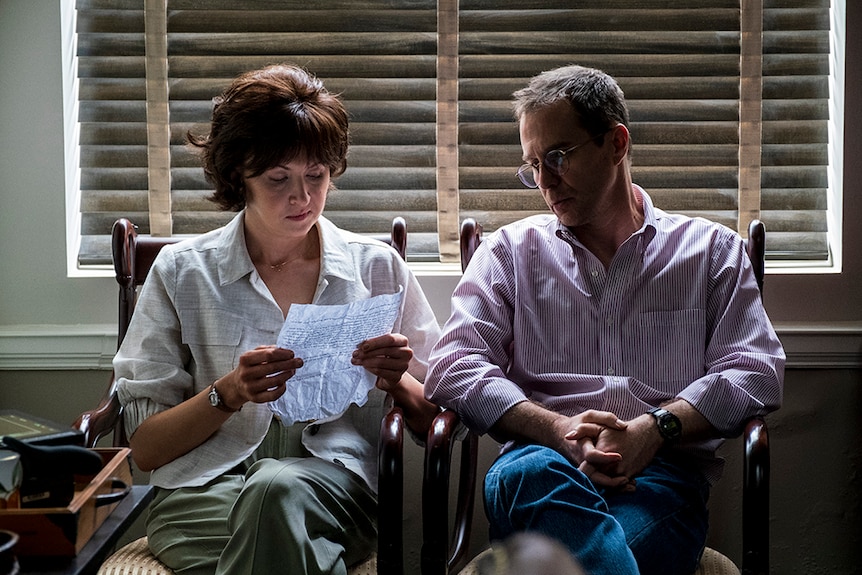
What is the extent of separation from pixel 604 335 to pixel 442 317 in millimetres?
629

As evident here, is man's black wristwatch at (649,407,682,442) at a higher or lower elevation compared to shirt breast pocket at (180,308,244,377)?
lower

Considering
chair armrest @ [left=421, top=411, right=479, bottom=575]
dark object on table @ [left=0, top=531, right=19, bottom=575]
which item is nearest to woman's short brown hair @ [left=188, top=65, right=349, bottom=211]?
chair armrest @ [left=421, top=411, right=479, bottom=575]

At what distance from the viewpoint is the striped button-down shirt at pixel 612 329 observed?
191 cm

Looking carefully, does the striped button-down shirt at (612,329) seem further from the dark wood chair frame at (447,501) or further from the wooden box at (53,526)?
the wooden box at (53,526)

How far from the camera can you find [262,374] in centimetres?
170

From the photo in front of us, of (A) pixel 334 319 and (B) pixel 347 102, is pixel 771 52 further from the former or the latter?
(A) pixel 334 319

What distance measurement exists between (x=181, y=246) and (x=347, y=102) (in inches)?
28.5

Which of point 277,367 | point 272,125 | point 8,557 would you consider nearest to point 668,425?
point 277,367

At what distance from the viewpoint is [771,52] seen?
252cm

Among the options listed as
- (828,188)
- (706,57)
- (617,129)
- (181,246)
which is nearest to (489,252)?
(617,129)

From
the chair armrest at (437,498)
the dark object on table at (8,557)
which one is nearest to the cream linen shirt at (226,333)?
the chair armrest at (437,498)

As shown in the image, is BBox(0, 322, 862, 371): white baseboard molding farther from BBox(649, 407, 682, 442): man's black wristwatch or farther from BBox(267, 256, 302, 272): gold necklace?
BBox(649, 407, 682, 442): man's black wristwatch

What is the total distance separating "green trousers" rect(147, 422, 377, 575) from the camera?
63.2 inches

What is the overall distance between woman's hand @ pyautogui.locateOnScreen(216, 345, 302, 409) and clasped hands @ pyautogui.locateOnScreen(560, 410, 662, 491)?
0.57m
